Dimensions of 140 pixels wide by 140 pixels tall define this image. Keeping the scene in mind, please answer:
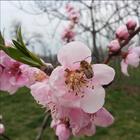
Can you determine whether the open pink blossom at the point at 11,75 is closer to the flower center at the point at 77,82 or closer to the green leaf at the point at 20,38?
the green leaf at the point at 20,38

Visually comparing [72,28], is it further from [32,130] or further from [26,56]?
[26,56]

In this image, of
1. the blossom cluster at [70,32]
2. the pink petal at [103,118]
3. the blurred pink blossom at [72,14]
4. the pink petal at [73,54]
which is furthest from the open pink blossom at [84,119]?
the blurred pink blossom at [72,14]

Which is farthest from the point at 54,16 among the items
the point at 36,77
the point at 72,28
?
the point at 36,77

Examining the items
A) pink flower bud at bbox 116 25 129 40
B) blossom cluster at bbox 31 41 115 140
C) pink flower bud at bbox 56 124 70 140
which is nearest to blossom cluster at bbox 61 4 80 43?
pink flower bud at bbox 116 25 129 40

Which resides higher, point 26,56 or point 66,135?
point 26,56

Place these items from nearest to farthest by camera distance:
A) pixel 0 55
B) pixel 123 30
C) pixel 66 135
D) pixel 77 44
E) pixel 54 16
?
pixel 77 44, pixel 0 55, pixel 66 135, pixel 123 30, pixel 54 16

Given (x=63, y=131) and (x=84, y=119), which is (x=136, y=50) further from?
(x=84, y=119)
